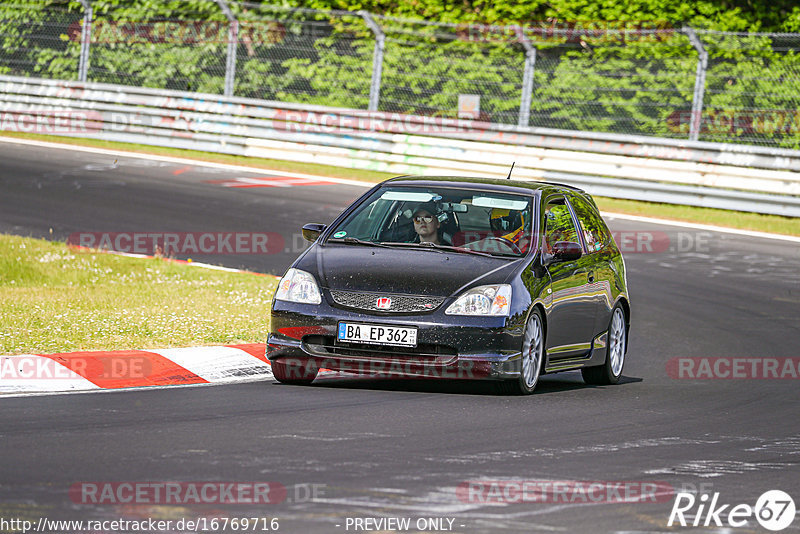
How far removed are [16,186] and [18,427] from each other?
566 inches

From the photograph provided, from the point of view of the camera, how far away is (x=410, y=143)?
24.9 meters

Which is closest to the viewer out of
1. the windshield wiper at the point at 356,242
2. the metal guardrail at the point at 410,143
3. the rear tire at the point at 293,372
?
the rear tire at the point at 293,372

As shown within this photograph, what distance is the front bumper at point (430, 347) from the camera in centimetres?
924

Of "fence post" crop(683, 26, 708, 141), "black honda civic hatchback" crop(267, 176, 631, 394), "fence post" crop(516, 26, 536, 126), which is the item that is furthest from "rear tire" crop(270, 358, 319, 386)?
"fence post" crop(516, 26, 536, 126)

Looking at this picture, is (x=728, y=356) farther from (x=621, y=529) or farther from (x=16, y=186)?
(x=16, y=186)

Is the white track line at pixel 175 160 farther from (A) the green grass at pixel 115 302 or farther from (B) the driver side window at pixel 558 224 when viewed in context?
(B) the driver side window at pixel 558 224

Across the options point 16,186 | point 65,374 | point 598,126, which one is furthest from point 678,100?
point 65,374

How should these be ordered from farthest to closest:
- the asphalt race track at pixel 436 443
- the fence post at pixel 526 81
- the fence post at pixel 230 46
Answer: the fence post at pixel 230 46 → the fence post at pixel 526 81 → the asphalt race track at pixel 436 443

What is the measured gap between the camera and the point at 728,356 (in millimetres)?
12367

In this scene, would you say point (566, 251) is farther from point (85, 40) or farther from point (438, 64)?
point (85, 40)

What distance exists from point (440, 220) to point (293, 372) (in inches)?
63.2

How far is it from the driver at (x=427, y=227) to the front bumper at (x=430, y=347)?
1097 mm

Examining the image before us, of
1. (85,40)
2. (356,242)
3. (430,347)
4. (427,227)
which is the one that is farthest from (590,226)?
(85,40)

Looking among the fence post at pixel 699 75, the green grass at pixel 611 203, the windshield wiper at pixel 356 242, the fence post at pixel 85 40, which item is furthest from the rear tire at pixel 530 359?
the fence post at pixel 85 40
